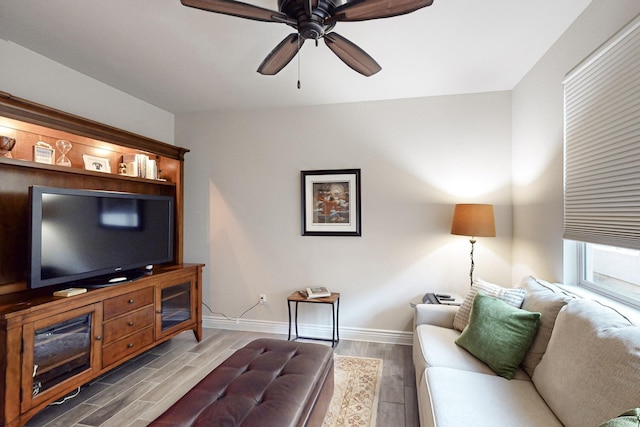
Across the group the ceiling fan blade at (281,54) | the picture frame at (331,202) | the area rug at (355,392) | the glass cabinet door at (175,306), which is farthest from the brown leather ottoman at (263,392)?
the ceiling fan blade at (281,54)

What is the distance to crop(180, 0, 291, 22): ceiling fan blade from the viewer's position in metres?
1.32

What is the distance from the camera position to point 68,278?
212 centimetres

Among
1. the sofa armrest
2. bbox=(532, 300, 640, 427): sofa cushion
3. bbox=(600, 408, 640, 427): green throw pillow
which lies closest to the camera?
bbox=(600, 408, 640, 427): green throw pillow

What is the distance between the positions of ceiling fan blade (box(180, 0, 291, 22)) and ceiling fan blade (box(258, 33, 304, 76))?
156 millimetres

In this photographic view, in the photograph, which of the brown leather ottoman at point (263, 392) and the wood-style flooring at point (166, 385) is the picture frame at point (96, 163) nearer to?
the wood-style flooring at point (166, 385)

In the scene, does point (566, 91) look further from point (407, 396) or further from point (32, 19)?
point (32, 19)

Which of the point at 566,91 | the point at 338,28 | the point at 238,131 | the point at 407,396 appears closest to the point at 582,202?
the point at 566,91

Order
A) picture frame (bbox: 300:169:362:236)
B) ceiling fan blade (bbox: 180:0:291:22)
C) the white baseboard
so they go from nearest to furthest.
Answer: ceiling fan blade (bbox: 180:0:291:22), the white baseboard, picture frame (bbox: 300:169:362:236)

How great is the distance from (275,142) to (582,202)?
2.81 metres

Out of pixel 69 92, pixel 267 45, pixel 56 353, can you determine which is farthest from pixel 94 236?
pixel 267 45

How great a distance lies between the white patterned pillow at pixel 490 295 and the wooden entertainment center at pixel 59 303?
2576mm

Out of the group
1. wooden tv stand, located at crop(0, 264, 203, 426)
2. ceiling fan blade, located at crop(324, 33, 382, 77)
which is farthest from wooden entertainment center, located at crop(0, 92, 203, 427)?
ceiling fan blade, located at crop(324, 33, 382, 77)

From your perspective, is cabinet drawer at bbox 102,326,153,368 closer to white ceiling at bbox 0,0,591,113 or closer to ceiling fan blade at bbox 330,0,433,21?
white ceiling at bbox 0,0,591,113

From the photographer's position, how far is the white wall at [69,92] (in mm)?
2182
